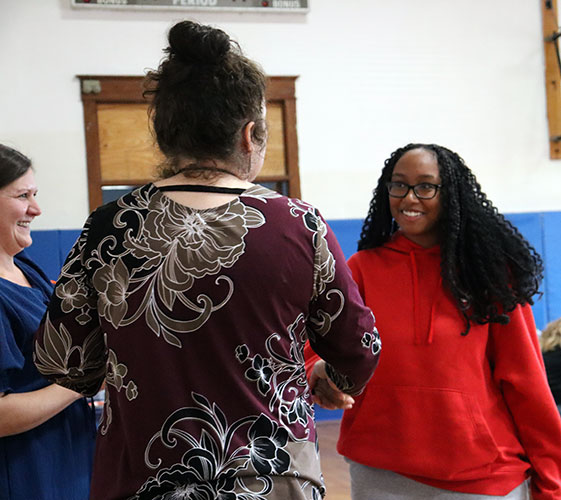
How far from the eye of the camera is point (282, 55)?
5727 millimetres

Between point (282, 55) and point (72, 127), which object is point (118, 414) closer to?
point (72, 127)

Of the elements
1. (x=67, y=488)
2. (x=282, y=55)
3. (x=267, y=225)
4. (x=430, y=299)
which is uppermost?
(x=282, y=55)

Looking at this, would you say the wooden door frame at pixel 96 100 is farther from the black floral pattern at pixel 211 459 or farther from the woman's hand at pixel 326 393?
the black floral pattern at pixel 211 459

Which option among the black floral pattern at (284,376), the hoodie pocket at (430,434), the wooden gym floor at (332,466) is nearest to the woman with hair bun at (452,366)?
the hoodie pocket at (430,434)

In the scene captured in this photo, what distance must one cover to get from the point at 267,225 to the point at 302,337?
0.20m

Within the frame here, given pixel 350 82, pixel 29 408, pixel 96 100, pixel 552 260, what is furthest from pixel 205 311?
pixel 552 260

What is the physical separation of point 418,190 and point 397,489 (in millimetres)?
796

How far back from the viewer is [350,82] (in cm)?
588

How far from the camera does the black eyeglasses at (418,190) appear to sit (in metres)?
1.90

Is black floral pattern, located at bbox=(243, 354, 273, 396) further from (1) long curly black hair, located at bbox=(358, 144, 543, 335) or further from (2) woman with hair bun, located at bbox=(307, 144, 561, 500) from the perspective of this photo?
(1) long curly black hair, located at bbox=(358, 144, 543, 335)

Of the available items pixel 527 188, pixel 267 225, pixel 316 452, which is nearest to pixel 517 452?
pixel 316 452

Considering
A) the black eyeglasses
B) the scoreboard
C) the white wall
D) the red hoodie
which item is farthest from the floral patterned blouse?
the scoreboard

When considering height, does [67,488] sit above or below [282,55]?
below

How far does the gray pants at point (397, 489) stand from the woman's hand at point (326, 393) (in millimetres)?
410
